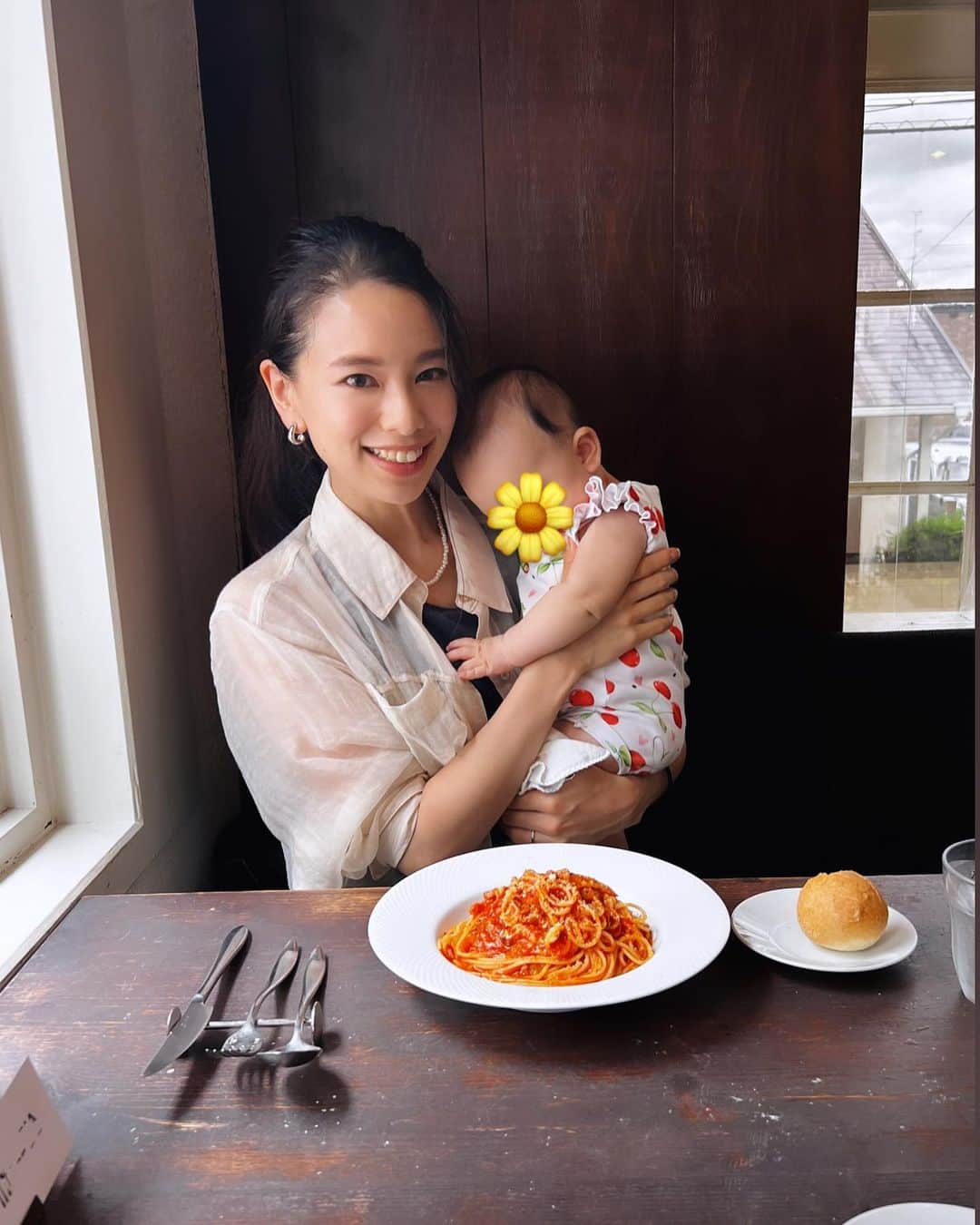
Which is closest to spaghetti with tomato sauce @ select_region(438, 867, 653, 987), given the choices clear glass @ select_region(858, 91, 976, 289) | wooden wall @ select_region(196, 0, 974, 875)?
wooden wall @ select_region(196, 0, 974, 875)

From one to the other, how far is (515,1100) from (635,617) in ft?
2.38

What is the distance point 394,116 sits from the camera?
3.99 ft

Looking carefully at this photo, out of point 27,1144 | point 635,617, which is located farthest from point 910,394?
point 27,1144

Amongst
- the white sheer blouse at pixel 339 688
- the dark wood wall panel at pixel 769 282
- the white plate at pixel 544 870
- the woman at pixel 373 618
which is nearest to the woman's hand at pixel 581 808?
the woman at pixel 373 618

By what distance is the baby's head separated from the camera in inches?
49.5

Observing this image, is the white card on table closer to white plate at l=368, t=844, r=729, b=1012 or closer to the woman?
white plate at l=368, t=844, r=729, b=1012

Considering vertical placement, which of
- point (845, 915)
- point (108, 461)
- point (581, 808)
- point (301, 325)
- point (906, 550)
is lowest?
point (581, 808)

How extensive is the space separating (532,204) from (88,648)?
84cm

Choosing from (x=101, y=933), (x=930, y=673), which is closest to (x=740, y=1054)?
(x=101, y=933)

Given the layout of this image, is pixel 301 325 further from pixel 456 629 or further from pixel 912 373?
pixel 912 373

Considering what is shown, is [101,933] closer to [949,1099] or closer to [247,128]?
[949,1099]

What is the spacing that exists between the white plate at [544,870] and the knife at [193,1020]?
0.43 ft

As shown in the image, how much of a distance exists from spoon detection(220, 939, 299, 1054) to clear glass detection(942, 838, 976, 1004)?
1.83 feet

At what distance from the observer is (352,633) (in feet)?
4.02
